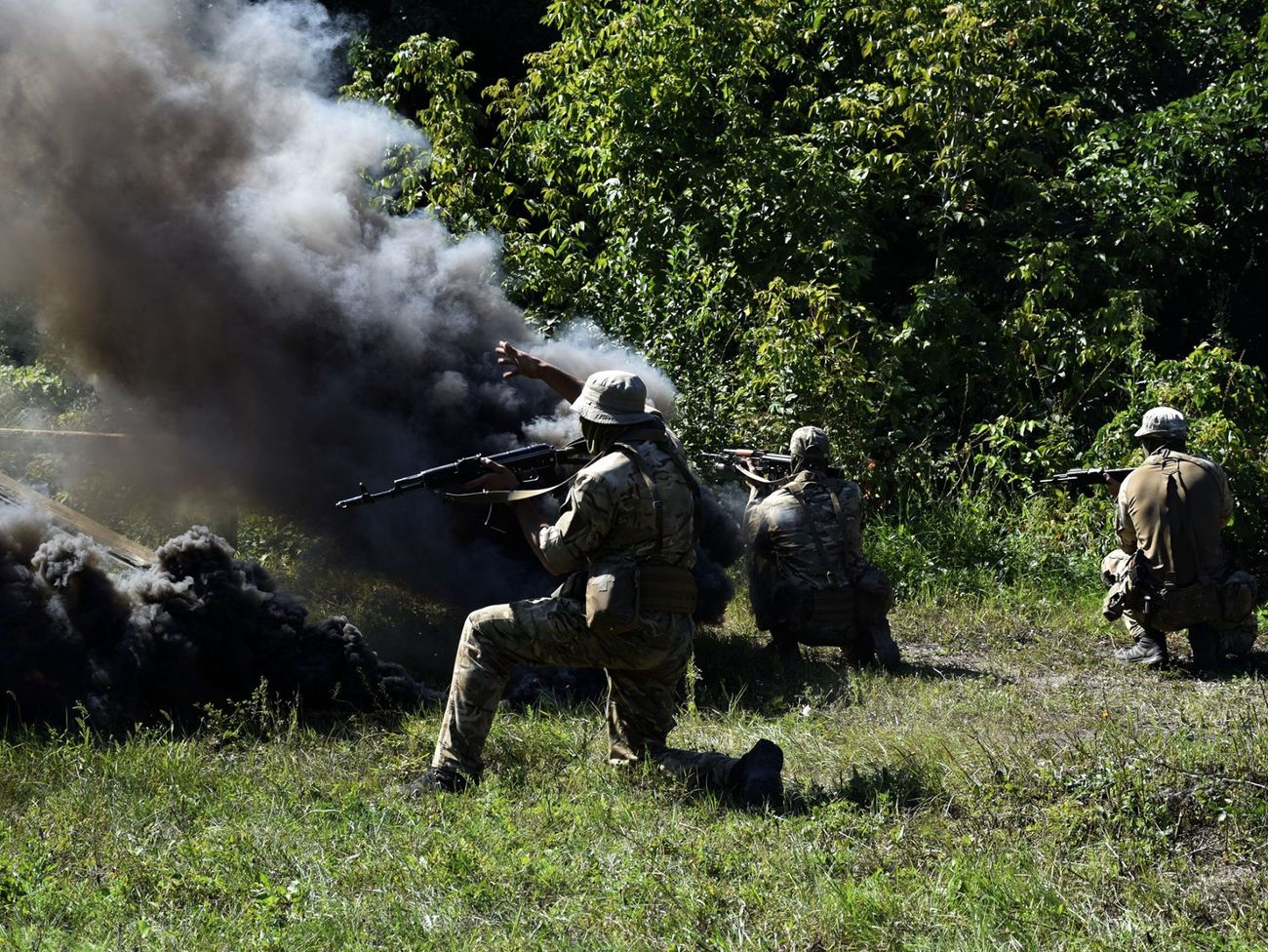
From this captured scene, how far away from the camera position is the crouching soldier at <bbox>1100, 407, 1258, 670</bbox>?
8164 millimetres

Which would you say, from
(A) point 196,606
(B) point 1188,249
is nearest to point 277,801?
(A) point 196,606

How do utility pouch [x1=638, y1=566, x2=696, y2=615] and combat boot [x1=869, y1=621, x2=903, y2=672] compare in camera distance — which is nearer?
utility pouch [x1=638, y1=566, x2=696, y2=615]

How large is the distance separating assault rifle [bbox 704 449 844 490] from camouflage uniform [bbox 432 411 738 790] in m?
3.26

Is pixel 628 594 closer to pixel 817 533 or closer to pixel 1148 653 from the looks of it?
pixel 817 533

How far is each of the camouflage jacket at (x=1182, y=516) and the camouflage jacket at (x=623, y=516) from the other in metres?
3.98

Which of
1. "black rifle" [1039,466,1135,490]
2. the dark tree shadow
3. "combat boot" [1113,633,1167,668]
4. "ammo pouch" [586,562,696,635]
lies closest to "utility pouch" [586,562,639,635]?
"ammo pouch" [586,562,696,635]

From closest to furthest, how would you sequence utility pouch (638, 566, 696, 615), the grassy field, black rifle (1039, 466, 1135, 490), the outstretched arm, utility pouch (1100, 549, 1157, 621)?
the grassy field < utility pouch (638, 566, 696, 615) < the outstretched arm < utility pouch (1100, 549, 1157, 621) < black rifle (1039, 466, 1135, 490)

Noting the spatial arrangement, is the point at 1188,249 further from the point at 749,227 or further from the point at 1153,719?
the point at 1153,719

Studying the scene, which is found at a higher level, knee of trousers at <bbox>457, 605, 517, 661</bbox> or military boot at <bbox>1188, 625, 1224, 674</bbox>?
knee of trousers at <bbox>457, 605, 517, 661</bbox>

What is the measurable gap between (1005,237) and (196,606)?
9.15m

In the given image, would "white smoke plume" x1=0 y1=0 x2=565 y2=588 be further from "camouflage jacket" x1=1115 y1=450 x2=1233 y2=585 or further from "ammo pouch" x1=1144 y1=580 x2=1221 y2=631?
"ammo pouch" x1=1144 y1=580 x2=1221 y2=631

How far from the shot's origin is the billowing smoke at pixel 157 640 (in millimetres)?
6539

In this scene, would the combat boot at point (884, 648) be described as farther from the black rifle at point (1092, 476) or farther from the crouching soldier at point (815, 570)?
the black rifle at point (1092, 476)

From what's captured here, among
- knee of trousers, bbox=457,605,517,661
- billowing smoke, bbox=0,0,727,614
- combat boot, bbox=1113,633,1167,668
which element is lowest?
combat boot, bbox=1113,633,1167,668
